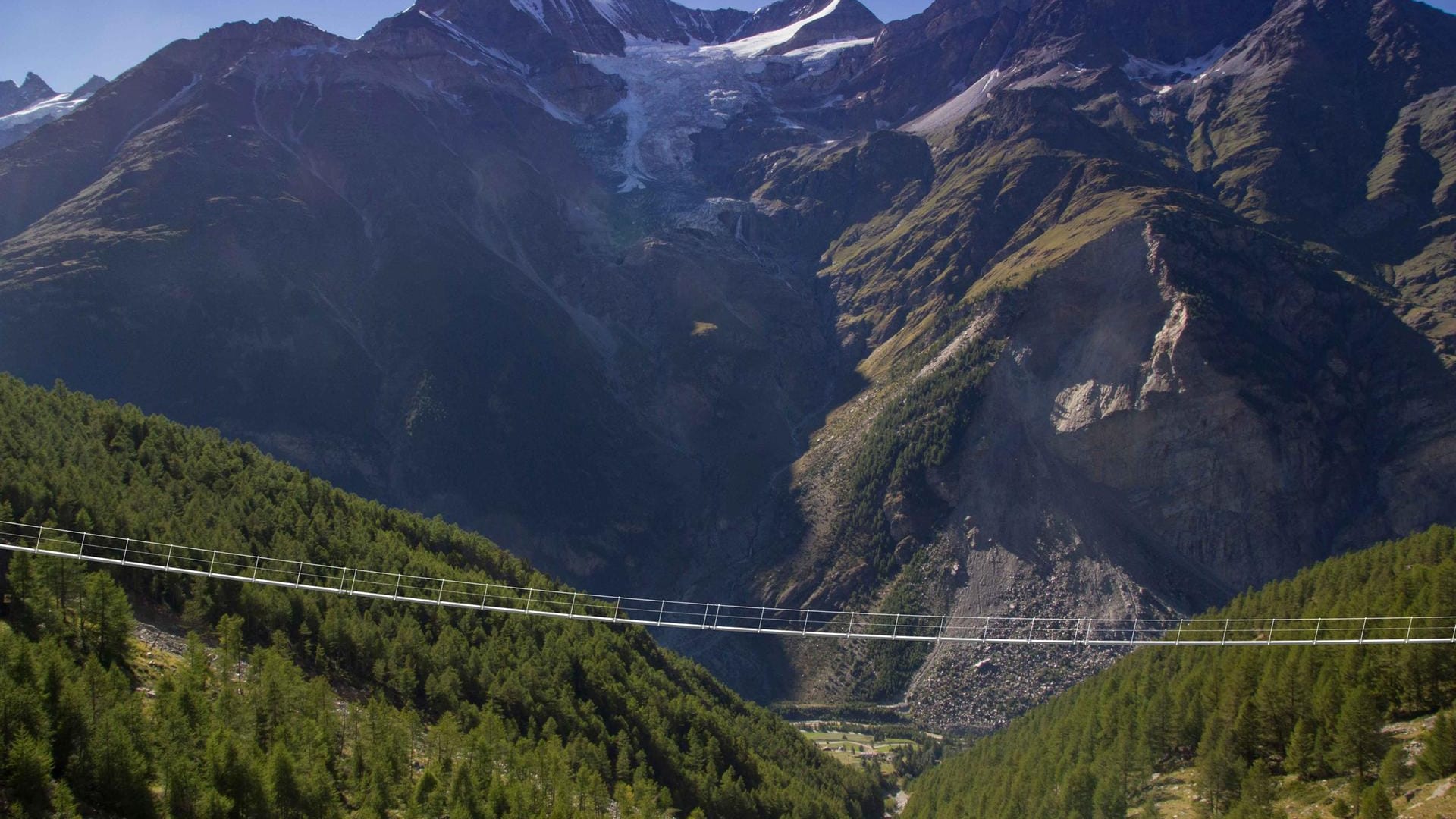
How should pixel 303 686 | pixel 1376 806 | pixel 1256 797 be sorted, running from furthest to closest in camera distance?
pixel 303 686 < pixel 1256 797 < pixel 1376 806

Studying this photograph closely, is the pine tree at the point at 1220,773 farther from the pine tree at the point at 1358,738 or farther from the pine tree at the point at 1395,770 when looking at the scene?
the pine tree at the point at 1395,770

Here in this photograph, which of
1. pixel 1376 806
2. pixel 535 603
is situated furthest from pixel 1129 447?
pixel 1376 806

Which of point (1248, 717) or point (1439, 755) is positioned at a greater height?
point (1439, 755)

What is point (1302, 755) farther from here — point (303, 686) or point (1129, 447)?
point (1129, 447)

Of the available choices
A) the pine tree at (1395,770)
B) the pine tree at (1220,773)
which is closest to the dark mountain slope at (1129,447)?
the pine tree at (1220,773)

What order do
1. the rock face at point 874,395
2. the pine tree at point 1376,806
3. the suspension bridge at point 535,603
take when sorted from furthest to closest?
1. the rock face at point 874,395
2. the suspension bridge at point 535,603
3. the pine tree at point 1376,806

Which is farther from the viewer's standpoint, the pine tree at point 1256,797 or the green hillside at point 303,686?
the pine tree at point 1256,797
